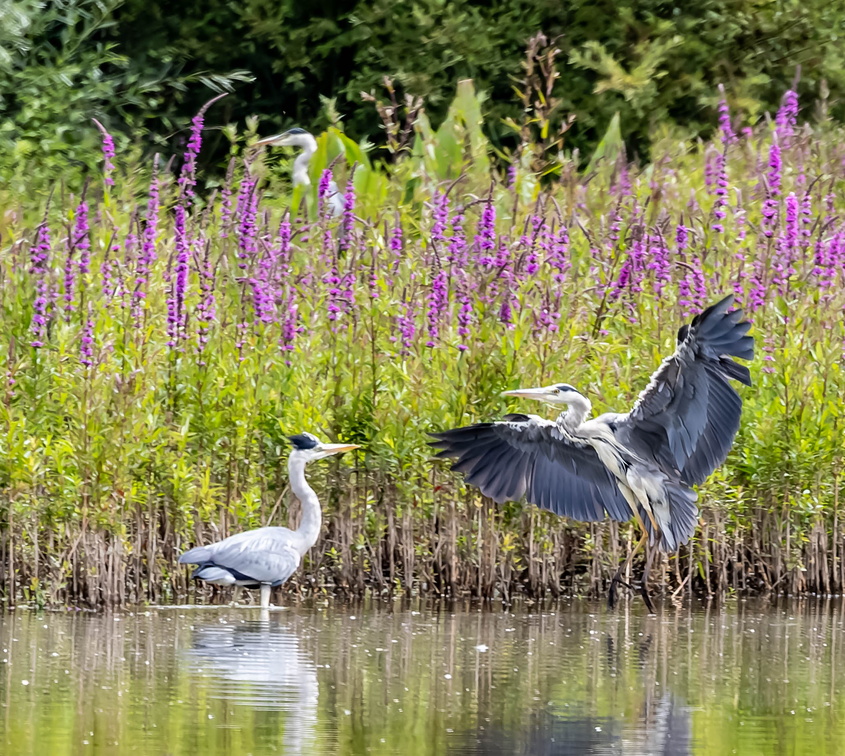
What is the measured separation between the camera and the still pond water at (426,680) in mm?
5359

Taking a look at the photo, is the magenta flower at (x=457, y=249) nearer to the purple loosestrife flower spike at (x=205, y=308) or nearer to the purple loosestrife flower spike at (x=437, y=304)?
the purple loosestrife flower spike at (x=437, y=304)

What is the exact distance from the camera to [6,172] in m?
16.0

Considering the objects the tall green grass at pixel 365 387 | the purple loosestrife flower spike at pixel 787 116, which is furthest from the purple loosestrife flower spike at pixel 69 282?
the purple loosestrife flower spike at pixel 787 116

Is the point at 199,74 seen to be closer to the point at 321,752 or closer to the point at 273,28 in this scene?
the point at 273,28

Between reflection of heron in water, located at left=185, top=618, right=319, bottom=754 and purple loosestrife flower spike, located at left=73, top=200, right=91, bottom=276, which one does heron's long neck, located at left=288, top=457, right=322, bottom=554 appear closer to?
reflection of heron in water, located at left=185, top=618, right=319, bottom=754

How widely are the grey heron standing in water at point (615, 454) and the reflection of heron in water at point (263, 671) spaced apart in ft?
4.36

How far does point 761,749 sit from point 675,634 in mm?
2239

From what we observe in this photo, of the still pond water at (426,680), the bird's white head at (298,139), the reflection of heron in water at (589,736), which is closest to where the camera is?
the reflection of heron in water at (589,736)

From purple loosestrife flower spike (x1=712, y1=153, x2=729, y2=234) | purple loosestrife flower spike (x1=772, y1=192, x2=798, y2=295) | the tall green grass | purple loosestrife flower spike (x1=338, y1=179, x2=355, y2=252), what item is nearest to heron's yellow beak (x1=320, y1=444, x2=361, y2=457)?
the tall green grass

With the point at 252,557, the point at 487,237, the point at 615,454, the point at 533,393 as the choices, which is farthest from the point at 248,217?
the point at 615,454

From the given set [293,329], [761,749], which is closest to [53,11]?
[293,329]

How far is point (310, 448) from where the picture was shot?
26.9 ft

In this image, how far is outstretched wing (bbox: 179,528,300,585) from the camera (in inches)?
304

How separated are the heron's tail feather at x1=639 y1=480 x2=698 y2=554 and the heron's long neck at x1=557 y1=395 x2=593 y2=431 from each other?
0.51 m
